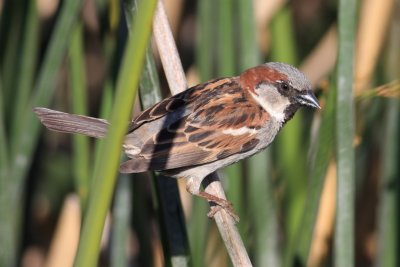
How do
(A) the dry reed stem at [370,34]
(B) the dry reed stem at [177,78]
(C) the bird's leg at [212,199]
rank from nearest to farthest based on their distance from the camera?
(B) the dry reed stem at [177,78] → (C) the bird's leg at [212,199] → (A) the dry reed stem at [370,34]

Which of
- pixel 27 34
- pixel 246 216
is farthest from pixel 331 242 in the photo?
pixel 27 34

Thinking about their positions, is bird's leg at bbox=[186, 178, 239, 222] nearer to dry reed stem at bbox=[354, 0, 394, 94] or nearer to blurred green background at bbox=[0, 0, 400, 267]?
blurred green background at bbox=[0, 0, 400, 267]

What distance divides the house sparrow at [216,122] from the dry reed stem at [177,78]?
2.5 inches

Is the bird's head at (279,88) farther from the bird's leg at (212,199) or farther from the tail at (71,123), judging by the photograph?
the tail at (71,123)

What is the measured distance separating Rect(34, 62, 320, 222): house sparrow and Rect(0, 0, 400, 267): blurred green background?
68 mm

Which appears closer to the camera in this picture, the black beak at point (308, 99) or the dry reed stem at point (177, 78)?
the dry reed stem at point (177, 78)

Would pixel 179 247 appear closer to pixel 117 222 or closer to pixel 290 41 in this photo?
pixel 117 222

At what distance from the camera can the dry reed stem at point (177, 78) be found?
205 centimetres

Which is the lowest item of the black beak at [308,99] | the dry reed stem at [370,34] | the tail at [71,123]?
the tail at [71,123]

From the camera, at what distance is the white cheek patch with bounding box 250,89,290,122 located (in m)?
2.67

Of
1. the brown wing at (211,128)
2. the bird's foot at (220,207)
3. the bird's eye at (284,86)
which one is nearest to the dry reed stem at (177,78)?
the bird's foot at (220,207)

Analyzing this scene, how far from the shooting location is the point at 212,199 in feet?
7.72

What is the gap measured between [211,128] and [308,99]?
0.35m

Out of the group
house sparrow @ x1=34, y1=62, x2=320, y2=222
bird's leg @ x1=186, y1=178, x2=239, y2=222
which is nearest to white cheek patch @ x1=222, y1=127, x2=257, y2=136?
house sparrow @ x1=34, y1=62, x2=320, y2=222
